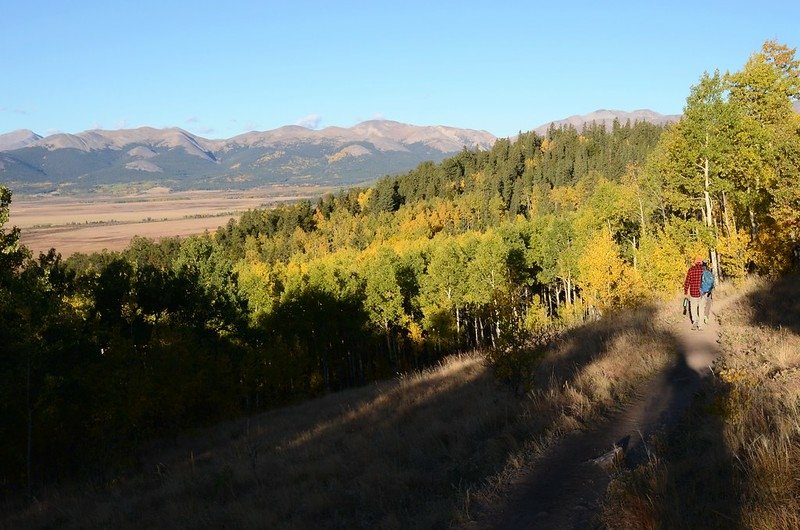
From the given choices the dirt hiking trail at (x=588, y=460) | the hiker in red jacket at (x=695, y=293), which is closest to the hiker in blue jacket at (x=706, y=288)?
the hiker in red jacket at (x=695, y=293)

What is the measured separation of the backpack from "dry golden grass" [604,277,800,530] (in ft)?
21.2

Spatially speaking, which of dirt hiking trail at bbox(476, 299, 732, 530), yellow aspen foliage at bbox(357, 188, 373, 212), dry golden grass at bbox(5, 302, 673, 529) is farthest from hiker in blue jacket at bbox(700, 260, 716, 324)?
yellow aspen foliage at bbox(357, 188, 373, 212)

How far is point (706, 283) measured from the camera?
16703mm

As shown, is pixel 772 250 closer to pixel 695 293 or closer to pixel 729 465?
pixel 695 293

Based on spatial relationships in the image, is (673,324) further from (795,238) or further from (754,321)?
(795,238)

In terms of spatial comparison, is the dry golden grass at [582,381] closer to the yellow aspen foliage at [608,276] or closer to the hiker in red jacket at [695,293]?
the hiker in red jacket at [695,293]

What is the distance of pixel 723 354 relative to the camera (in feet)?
41.2

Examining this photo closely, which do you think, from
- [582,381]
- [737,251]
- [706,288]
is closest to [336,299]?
[737,251]

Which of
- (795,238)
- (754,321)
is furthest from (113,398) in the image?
(795,238)

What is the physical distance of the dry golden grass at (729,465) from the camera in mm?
5359

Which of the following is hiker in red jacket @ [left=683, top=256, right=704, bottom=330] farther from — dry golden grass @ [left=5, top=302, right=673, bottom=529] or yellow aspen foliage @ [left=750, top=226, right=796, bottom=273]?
yellow aspen foliage @ [left=750, top=226, right=796, bottom=273]

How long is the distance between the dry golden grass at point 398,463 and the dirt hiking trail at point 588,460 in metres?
0.35

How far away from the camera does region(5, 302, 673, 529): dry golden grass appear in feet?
30.1

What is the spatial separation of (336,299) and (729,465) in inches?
Answer: 1956
